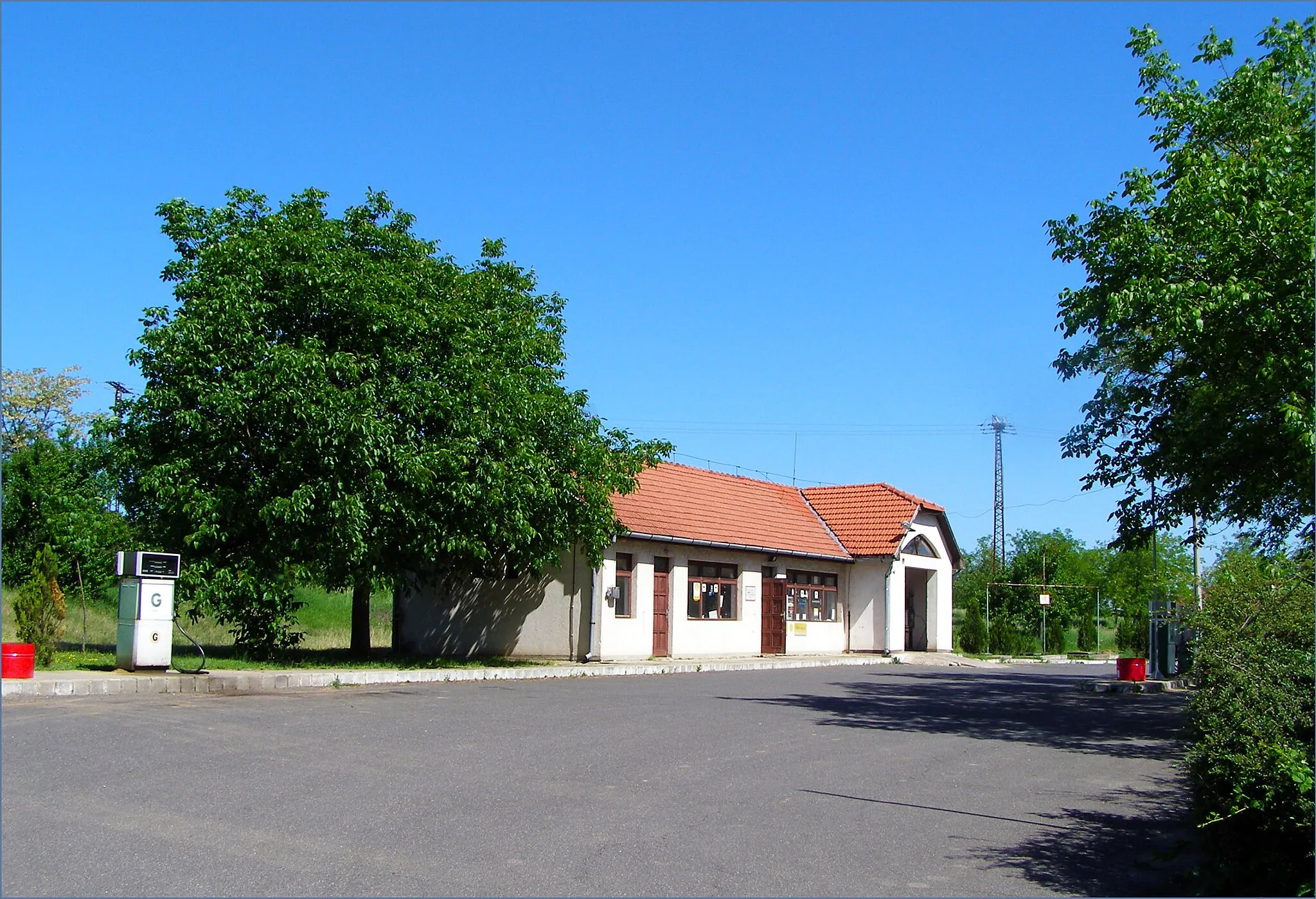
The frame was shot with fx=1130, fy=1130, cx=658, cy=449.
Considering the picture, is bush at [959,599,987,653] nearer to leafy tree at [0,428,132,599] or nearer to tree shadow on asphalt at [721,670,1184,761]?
tree shadow on asphalt at [721,670,1184,761]

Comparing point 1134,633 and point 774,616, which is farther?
point 1134,633

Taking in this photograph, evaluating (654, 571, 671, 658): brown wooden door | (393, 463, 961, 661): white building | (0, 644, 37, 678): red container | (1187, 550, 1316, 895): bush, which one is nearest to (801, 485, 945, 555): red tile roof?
(393, 463, 961, 661): white building

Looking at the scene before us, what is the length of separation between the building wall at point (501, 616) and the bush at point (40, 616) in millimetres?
9078

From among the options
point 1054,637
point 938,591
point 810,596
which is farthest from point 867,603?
point 1054,637

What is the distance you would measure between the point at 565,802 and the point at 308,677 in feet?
37.2

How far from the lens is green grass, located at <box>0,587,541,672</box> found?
69.6 ft

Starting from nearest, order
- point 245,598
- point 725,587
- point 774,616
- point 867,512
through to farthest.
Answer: point 245,598, point 725,587, point 774,616, point 867,512

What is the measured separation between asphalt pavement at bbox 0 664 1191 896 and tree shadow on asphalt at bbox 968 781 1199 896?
0.03 meters

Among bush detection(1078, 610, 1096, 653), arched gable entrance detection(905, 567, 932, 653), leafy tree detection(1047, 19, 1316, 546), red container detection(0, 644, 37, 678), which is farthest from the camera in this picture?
bush detection(1078, 610, 1096, 653)

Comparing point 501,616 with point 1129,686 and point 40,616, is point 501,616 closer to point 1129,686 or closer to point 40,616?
point 40,616

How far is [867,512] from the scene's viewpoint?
39250 mm

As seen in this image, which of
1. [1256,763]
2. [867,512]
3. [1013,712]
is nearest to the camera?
[1256,763]

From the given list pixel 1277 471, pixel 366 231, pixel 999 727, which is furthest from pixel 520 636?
pixel 1277 471

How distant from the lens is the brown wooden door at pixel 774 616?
34062 mm
